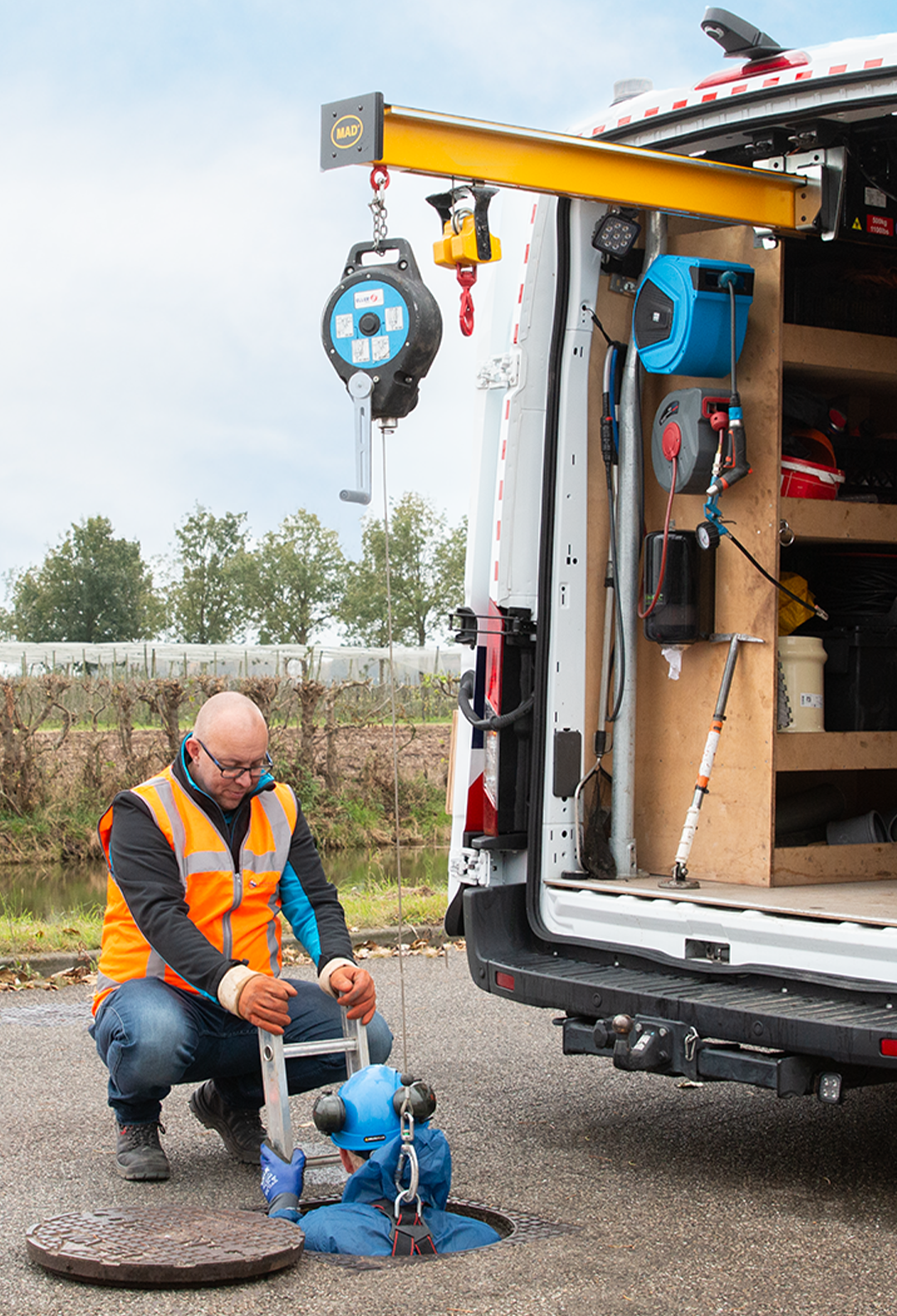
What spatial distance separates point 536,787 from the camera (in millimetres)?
5117

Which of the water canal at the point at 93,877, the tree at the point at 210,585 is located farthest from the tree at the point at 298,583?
Answer: the water canal at the point at 93,877

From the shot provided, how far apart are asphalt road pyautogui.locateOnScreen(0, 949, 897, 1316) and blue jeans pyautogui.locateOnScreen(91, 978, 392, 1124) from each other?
0.26 metres

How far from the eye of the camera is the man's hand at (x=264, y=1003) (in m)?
4.06

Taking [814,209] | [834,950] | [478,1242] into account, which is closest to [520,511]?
[814,209]

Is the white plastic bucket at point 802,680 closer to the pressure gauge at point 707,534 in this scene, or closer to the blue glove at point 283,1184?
the pressure gauge at point 707,534

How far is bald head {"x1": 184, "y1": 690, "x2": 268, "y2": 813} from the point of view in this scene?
4.41 metres

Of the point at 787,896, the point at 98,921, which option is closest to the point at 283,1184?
the point at 787,896

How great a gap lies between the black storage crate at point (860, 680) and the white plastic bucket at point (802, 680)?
21cm

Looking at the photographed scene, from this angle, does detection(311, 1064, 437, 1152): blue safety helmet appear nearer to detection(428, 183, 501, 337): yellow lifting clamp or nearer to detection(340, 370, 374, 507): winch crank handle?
detection(340, 370, 374, 507): winch crank handle

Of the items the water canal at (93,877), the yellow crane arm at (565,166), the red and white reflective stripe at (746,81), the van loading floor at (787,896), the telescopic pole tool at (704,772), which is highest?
the red and white reflective stripe at (746,81)

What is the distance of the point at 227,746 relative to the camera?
441 centimetres

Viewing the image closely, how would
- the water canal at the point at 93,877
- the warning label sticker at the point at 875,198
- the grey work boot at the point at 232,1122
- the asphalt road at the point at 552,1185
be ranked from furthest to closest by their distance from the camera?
the water canal at the point at 93,877, the warning label sticker at the point at 875,198, the grey work boot at the point at 232,1122, the asphalt road at the point at 552,1185

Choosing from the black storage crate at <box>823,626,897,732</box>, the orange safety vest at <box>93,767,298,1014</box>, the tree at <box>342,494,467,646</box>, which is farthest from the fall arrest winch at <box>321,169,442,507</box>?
the tree at <box>342,494,467,646</box>

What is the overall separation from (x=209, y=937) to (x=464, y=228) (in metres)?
2.14
